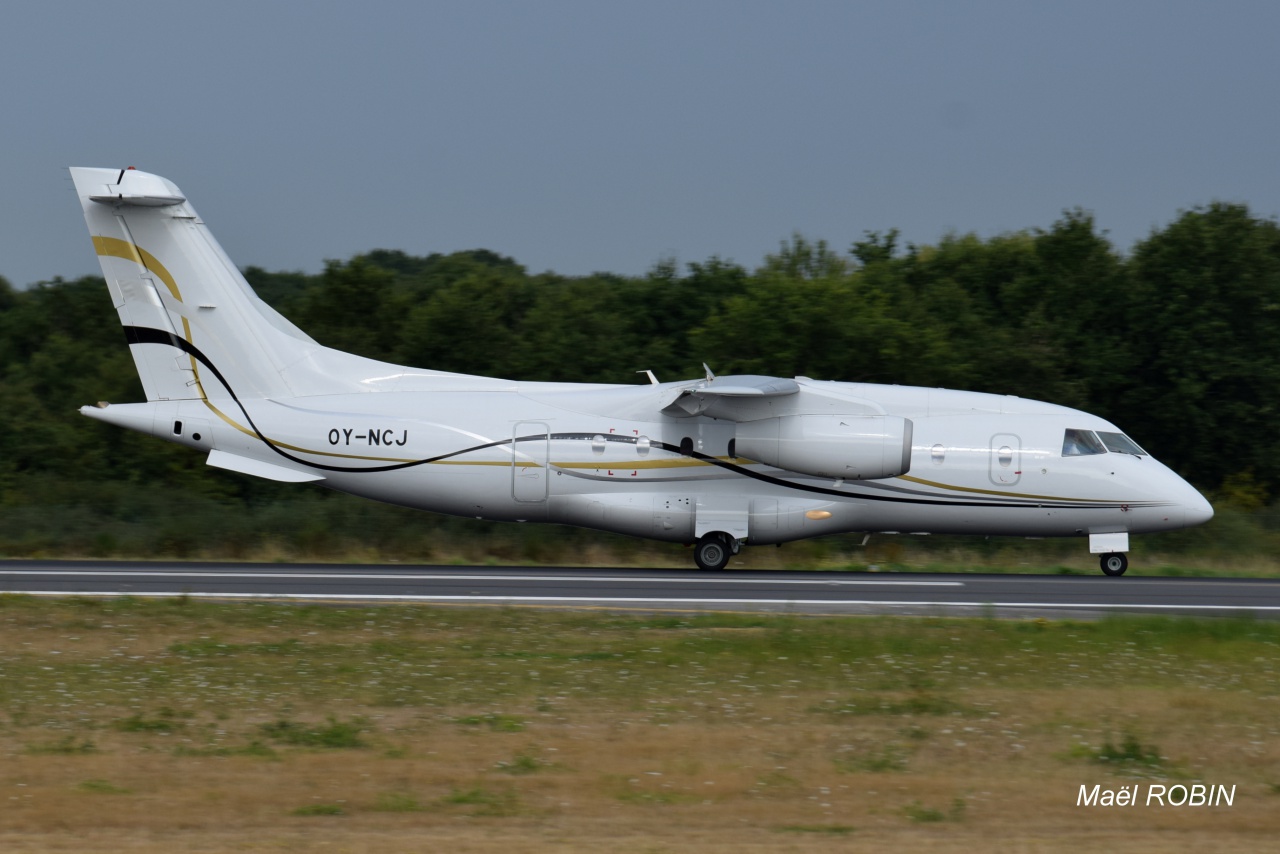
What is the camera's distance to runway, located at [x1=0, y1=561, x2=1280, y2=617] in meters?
16.6

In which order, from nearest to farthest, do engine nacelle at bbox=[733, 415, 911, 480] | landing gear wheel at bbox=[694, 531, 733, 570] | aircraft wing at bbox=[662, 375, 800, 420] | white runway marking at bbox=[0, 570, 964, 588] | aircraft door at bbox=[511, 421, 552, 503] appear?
white runway marking at bbox=[0, 570, 964, 588]
aircraft wing at bbox=[662, 375, 800, 420]
engine nacelle at bbox=[733, 415, 911, 480]
aircraft door at bbox=[511, 421, 552, 503]
landing gear wheel at bbox=[694, 531, 733, 570]

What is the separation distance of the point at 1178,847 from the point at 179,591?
42.8 feet

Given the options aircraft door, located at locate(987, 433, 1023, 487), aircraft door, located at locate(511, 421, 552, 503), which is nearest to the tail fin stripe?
aircraft door, located at locate(511, 421, 552, 503)

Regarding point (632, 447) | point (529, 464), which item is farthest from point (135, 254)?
point (632, 447)

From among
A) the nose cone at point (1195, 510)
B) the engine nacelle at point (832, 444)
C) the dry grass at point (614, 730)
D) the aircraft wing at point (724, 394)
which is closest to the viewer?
the dry grass at point (614, 730)

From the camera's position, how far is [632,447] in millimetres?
21016

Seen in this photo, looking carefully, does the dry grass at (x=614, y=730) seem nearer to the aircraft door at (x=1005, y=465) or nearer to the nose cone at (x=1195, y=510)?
the aircraft door at (x=1005, y=465)

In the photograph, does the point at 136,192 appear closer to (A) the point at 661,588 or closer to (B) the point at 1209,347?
(A) the point at 661,588

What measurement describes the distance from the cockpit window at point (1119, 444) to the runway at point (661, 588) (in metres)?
2.01

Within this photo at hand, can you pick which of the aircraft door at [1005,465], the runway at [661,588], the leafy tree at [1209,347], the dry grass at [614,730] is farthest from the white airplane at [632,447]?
the leafy tree at [1209,347]

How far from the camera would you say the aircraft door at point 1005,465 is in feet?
69.2

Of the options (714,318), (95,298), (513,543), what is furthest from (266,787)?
(95,298)

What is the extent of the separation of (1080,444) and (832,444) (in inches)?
165

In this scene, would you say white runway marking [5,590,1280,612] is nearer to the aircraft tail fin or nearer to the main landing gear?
the main landing gear
